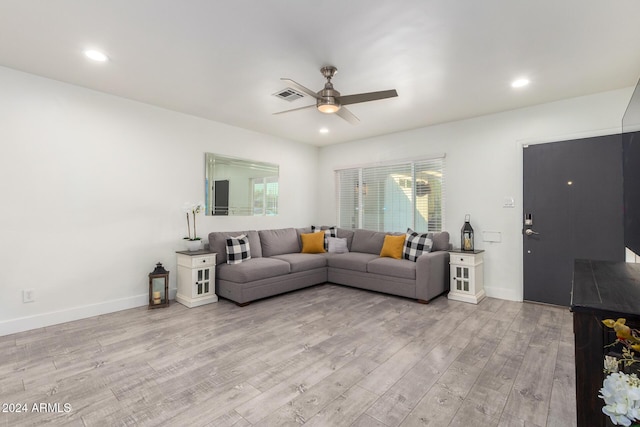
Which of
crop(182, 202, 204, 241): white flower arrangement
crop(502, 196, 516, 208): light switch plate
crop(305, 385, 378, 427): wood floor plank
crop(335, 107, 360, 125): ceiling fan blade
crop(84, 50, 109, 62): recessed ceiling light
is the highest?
crop(84, 50, 109, 62): recessed ceiling light

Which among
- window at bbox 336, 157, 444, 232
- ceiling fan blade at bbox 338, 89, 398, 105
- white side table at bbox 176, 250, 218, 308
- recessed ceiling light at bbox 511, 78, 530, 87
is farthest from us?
window at bbox 336, 157, 444, 232

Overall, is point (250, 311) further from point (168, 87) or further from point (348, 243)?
point (168, 87)

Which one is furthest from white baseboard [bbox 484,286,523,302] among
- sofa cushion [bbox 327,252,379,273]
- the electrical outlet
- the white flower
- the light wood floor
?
the electrical outlet

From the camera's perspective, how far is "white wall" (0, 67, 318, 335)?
9.85 feet

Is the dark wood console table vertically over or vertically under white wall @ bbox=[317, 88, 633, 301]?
under

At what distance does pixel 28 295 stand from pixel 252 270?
2238mm

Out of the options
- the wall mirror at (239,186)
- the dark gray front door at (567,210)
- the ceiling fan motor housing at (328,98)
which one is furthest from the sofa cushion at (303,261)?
the dark gray front door at (567,210)

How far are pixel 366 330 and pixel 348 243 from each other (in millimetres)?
2518

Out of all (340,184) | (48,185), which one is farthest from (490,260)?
(48,185)

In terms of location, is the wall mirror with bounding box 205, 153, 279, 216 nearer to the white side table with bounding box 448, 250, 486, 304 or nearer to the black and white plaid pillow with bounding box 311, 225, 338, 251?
the black and white plaid pillow with bounding box 311, 225, 338, 251

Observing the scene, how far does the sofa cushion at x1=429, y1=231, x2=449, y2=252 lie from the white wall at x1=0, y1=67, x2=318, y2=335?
337 centimetres

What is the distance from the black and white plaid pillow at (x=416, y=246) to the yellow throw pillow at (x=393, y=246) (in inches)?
3.0

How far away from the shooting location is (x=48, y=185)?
10.4 feet

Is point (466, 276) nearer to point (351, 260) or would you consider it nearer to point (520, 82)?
point (351, 260)
